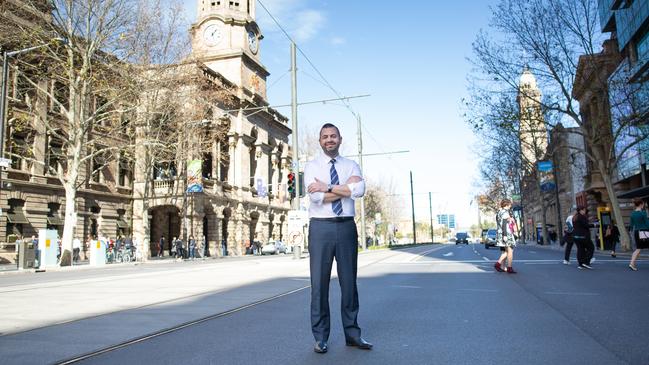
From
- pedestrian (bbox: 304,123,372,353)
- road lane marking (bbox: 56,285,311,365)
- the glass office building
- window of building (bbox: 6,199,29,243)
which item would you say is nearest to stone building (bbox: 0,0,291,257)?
window of building (bbox: 6,199,29,243)

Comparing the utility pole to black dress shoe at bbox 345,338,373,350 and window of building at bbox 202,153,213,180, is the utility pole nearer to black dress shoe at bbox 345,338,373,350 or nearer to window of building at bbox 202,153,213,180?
black dress shoe at bbox 345,338,373,350

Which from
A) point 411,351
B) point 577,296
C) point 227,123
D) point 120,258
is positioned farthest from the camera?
point 227,123

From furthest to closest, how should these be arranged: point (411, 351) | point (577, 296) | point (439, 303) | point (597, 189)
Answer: point (597, 189)
point (577, 296)
point (439, 303)
point (411, 351)

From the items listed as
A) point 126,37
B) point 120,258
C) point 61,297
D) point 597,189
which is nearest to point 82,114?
point 126,37

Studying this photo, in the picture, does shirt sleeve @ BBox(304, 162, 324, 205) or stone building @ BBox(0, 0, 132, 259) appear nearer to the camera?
shirt sleeve @ BBox(304, 162, 324, 205)

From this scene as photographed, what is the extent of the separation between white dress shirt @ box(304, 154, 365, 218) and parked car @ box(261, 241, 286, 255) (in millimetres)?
42796

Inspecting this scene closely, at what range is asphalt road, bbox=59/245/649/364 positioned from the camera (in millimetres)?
3982

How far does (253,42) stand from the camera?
175ft

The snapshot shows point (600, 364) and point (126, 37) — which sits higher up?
point (126, 37)

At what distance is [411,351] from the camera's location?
4.16 m

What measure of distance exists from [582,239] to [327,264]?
11371 mm

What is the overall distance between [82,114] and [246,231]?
2414 cm

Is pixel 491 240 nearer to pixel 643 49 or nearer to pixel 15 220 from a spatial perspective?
pixel 643 49

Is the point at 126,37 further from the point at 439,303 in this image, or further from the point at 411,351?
the point at 411,351
